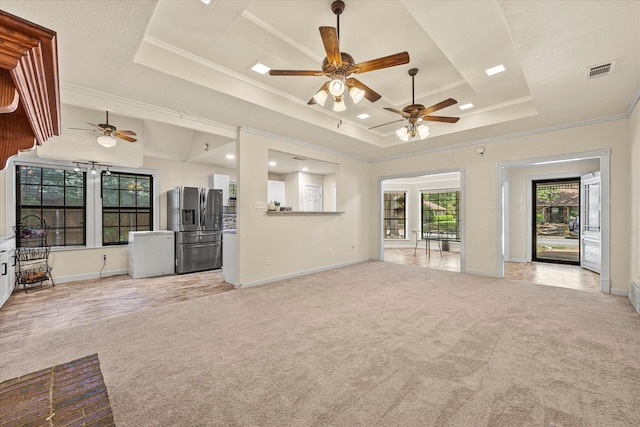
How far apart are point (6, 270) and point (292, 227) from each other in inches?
160

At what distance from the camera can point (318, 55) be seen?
3230 mm

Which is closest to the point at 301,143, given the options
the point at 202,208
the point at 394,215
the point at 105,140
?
the point at 202,208

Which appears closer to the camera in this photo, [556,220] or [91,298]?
[91,298]

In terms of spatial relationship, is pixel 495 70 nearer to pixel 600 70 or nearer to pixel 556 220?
pixel 600 70

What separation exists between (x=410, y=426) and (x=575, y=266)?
6969 mm

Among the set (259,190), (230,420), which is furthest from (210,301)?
(230,420)

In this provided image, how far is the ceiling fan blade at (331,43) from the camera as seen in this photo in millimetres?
2090

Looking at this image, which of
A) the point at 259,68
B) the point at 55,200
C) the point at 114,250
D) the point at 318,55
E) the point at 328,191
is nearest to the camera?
the point at 318,55

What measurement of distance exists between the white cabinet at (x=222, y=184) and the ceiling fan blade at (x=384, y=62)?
5.09 metres

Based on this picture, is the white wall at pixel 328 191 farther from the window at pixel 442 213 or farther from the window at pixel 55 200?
the window at pixel 55 200

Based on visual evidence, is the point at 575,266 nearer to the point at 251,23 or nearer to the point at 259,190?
the point at 259,190

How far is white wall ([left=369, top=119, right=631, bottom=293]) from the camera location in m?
4.19

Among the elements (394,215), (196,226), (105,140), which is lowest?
(196,226)

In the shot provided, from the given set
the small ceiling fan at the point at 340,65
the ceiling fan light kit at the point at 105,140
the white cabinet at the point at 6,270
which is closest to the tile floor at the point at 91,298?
the white cabinet at the point at 6,270
